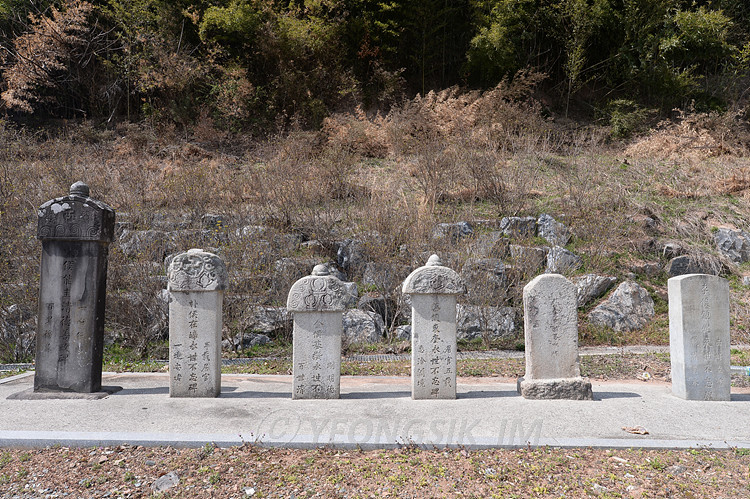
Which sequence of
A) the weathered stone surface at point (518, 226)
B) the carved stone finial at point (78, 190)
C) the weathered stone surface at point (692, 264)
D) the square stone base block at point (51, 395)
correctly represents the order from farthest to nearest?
1. the weathered stone surface at point (692, 264)
2. the weathered stone surface at point (518, 226)
3. the carved stone finial at point (78, 190)
4. the square stone base block at point (51, 395)

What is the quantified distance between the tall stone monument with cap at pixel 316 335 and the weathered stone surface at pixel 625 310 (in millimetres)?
7446

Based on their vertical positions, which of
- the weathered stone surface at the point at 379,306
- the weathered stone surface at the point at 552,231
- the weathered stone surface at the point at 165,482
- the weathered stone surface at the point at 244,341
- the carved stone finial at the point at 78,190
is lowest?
the weathered stone surface at the point at 165,482

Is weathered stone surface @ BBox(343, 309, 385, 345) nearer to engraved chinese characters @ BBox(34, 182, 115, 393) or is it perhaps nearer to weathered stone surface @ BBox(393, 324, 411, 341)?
weathered stone surface @ BBox(393, 324, 411, 341)

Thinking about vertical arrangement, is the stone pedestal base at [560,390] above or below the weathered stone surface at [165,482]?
above

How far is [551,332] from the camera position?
226 inches

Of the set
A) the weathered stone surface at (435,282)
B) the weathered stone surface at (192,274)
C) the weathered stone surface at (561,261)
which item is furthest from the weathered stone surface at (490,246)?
the weathered stone surface at (192,274)

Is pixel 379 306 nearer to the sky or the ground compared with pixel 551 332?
nearer to the sky

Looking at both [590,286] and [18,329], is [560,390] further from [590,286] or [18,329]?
[18,329]

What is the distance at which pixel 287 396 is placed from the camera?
5.84 m

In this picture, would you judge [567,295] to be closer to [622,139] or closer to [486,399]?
[486,399]

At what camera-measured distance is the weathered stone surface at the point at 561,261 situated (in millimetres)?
10938

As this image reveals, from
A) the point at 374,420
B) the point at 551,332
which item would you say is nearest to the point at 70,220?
the point at 374,420

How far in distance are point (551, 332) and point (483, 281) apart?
429 cm

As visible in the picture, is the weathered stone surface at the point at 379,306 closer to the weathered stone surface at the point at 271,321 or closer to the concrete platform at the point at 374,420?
the weathered stone surface at the point at 271,321
